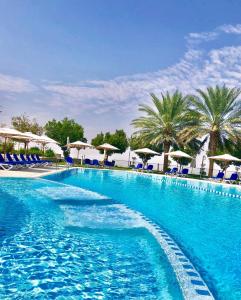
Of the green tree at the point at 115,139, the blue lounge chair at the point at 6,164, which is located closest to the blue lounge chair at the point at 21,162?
the blue lounge chair at the point at 6,164

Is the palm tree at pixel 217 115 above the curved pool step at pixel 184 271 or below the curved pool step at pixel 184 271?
above

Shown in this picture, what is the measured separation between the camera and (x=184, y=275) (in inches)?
182

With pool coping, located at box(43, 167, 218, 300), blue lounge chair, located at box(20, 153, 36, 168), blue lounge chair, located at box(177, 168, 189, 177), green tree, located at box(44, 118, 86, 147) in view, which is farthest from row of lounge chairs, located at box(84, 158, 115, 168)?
pool coping, located at box(43, 167, 218, 300)

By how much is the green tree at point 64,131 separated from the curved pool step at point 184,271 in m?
37.9

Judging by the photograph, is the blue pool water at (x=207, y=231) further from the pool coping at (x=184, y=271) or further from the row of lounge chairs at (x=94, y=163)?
the row of lounge chairs at (x=94, y=163)

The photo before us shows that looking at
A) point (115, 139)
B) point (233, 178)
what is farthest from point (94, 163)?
point (233, 178)

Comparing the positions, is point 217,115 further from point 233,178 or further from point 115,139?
point 115,139

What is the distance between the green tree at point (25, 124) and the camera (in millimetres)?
43562

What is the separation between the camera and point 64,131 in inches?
1748

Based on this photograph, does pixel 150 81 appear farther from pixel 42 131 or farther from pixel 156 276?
pixel 156 276

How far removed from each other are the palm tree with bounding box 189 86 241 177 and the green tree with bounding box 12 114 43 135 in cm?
2545

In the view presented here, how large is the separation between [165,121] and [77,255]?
24.1 meters

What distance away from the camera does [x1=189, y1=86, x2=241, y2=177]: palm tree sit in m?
25.3

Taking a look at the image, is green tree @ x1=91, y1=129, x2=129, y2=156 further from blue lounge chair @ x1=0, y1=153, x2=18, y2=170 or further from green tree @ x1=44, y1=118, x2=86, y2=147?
blue lounge chair @ x1=0, y1=153, x2=18, y2=170
